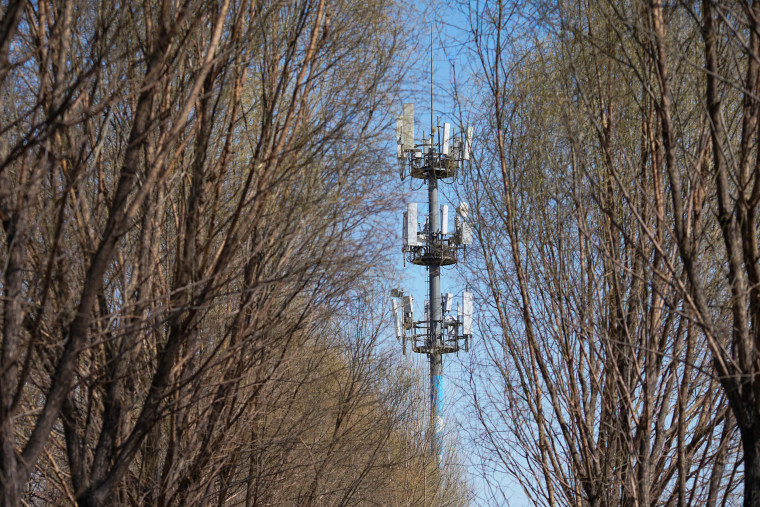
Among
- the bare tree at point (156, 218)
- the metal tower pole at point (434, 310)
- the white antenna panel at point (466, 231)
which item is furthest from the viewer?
the metal tower pole at point (434, 310)

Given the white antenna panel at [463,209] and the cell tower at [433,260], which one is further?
the cell tower at [433,260]

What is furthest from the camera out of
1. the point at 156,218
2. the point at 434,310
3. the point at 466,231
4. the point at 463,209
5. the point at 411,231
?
the point at 434,310

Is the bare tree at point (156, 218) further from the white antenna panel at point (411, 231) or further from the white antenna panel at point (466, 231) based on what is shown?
the white antenna panel at point (411, 231)

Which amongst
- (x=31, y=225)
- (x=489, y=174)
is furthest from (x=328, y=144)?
(x=489, y=174)

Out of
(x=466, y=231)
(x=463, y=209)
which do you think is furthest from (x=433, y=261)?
(x=463, y=209)

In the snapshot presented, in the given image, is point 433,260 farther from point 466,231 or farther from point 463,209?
point 463,209

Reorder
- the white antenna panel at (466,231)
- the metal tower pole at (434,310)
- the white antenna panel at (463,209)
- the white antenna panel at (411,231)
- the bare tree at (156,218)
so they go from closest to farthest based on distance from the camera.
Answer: the bare tree at (156,218) < the white antenna panel at (463,209) < the white antenna panel at (466,231) < the white antenna panel at (411,231) < the metal tower pole at (434,310)

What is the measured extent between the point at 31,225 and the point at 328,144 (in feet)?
6.14

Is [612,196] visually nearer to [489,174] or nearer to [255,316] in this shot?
[489,174]

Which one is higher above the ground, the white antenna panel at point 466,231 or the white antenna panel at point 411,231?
the white antenna panel at point 411,231

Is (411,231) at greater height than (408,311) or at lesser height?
greater

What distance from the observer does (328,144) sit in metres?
5.14

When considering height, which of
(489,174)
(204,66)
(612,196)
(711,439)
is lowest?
(711,439)

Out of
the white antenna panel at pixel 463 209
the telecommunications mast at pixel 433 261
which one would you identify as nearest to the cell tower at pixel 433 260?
the telecommunications mast at pixel 433 261
